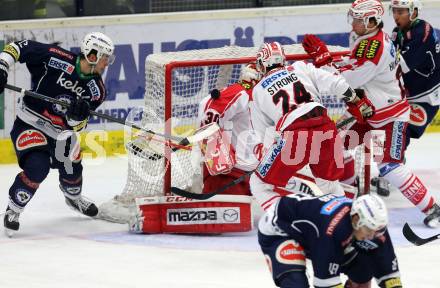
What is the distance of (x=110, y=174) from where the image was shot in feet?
27.5

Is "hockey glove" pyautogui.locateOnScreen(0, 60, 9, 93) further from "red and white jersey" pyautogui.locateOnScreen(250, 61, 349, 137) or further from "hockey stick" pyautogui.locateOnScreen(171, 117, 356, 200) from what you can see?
"red and white jersey" pyautogui.locateOnScreen(250, 61, 349, 137)

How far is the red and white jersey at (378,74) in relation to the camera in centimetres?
695

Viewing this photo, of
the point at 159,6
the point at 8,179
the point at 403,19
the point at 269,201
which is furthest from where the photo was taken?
the point at 159,6

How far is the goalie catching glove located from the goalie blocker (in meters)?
0.73

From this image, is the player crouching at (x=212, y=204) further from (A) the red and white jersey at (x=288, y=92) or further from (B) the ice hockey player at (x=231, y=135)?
(A) the red and white jersey at (x=288, y=92)

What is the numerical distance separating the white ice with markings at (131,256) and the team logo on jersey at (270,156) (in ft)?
1.51

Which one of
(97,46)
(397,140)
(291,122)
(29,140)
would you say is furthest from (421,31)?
(29,140)

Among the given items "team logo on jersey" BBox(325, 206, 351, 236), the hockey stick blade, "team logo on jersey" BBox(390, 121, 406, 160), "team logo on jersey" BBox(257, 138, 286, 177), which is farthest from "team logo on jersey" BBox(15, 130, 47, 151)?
"team logo on jersey" BBox(325, 206, 351, 236)

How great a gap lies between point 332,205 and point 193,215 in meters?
2.03

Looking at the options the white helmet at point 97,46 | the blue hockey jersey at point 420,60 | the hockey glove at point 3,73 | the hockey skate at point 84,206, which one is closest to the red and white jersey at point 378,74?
the blue hockey jersey at point 420,60

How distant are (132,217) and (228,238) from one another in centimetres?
53

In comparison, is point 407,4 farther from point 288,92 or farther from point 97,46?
point 97,46

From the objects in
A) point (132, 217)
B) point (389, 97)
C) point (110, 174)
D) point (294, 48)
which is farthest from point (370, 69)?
point (110, 174)

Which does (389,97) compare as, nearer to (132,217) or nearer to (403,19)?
(403,19)
